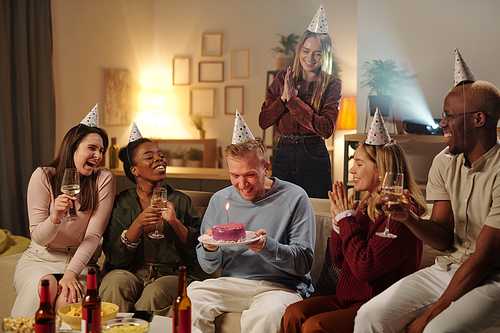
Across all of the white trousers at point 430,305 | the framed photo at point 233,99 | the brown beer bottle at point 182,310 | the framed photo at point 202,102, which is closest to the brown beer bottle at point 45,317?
the brown beer bottle at point 182,310

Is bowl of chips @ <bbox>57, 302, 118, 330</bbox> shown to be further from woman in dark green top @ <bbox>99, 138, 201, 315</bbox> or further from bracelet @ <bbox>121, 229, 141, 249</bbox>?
bracelet @ <bbox>121, 229, 141, 249</bbox>

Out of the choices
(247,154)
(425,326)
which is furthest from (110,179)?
(425,326)

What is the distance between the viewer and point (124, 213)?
85.0 inches

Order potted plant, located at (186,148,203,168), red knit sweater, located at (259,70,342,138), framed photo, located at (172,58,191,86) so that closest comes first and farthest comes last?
red knit sweater, located at (259,70,342,138), potted plant, located at (186,148,203,168), framed photo, located at (172,58,191,86)

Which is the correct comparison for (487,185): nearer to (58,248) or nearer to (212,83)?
(58,248)

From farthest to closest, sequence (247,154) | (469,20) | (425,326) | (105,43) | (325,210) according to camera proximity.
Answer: (105,43)
(469,20)
(325,210)
(247,154)
(425,326)

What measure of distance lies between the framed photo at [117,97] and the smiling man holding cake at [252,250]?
371 centimetres

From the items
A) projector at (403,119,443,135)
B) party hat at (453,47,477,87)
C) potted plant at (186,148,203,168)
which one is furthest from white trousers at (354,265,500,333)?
potted plant at (186,148,203,168)

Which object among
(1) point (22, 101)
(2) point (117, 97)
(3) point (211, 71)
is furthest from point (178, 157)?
(1) point (22, 101)

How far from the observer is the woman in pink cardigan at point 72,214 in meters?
1.93

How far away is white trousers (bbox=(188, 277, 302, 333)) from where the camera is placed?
1673 millimetres

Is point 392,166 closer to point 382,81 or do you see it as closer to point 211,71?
point 382,81

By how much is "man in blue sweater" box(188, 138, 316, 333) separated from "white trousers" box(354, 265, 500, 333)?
0.37m

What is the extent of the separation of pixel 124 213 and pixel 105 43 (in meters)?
A: 3.62
